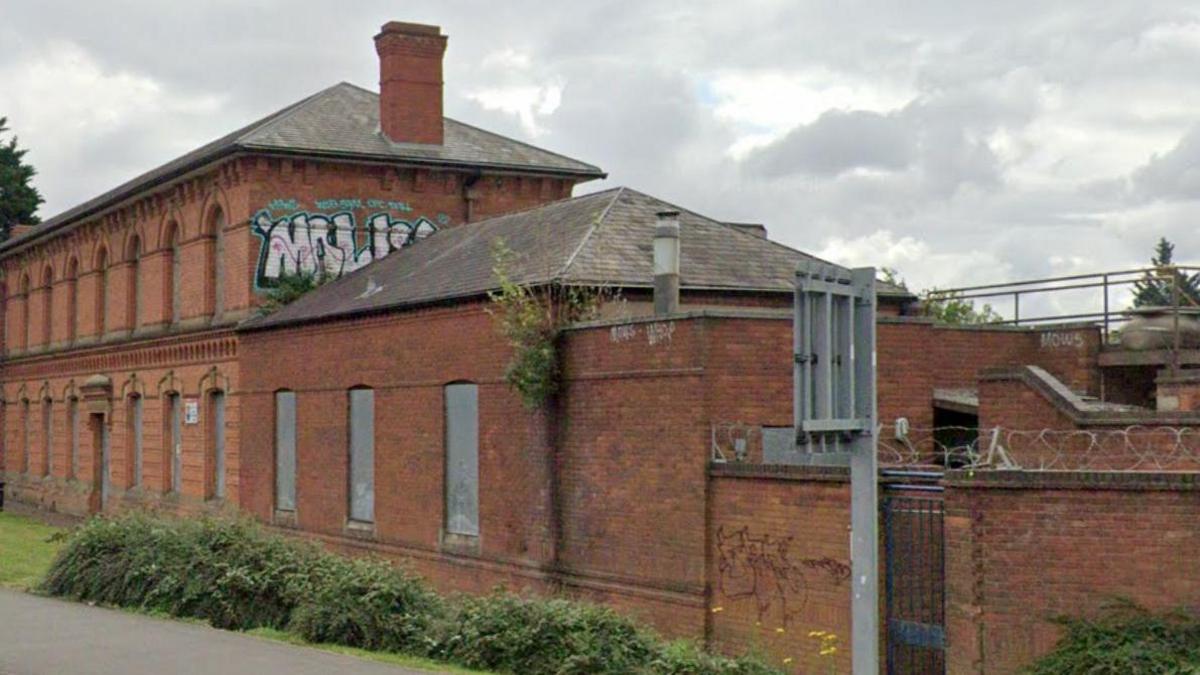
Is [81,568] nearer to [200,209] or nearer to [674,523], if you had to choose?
[674,523]

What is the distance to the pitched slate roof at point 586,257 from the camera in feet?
72.4

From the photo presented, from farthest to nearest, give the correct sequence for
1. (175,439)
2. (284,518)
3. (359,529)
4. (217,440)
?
(175,439)
(217,440)
(284,518)
(359,529)

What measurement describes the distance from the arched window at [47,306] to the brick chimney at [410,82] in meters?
17.4

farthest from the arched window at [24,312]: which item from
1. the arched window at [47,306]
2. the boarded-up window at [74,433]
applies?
the boarded-up window at [74,433]

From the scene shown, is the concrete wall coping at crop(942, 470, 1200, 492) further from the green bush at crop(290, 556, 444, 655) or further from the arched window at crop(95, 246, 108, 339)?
the arched window at crop(95, 246, 108, 339)

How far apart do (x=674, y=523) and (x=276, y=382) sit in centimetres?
1341

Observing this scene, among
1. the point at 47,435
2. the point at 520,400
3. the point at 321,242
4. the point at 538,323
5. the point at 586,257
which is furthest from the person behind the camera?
the point at 47,435

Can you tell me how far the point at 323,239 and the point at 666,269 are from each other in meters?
13.1

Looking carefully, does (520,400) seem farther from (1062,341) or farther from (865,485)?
(865,485)

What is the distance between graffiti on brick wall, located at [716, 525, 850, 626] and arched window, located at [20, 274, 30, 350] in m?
37.4

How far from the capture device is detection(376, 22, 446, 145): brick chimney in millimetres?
33938

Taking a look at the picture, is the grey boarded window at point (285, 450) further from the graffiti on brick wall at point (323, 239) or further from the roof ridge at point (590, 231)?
the roof ridge at point (590, 231)

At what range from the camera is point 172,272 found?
36625mm

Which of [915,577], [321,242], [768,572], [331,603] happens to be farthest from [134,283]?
[915,577]
